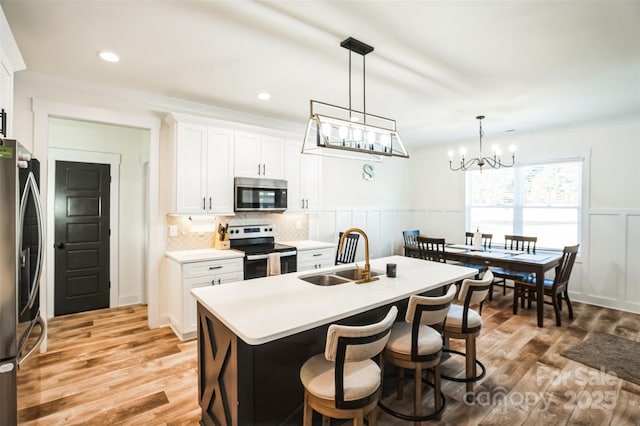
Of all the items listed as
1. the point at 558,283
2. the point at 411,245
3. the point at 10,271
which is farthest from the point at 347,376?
the point at 411,245

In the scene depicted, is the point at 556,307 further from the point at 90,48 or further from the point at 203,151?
the point at 90,48

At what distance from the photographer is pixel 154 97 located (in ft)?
12.1

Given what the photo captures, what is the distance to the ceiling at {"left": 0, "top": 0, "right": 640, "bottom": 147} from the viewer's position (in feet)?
6.88

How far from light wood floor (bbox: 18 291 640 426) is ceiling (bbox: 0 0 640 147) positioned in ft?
8.99

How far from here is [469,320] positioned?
2.46m

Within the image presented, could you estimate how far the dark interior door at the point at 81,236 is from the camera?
4288 mm

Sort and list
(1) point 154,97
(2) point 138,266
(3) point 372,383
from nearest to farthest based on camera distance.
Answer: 1. (3) point 372,383
2. (1) point 154,97
3. (2) point 138,266

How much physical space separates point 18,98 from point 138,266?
2.62 metres

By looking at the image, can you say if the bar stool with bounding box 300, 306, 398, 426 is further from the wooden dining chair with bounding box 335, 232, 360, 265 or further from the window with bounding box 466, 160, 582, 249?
the window with bounding box 466, 160, 582, 249

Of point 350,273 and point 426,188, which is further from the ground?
point 426,188

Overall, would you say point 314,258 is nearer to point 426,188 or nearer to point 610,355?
point 610,355

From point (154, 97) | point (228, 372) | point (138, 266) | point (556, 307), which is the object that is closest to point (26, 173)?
point (228, 372)

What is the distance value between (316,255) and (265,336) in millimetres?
3051

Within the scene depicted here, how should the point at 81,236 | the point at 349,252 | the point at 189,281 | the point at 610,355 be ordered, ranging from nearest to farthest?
the point at 610,355 → the point at 189,281 → the point at 81,236 → the point at 349,252
